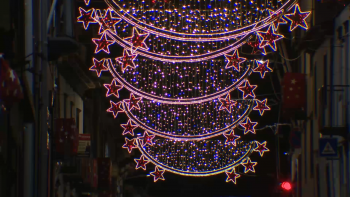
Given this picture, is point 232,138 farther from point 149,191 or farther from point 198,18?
point 149,191

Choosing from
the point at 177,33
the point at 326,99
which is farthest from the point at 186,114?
the point at 177,33

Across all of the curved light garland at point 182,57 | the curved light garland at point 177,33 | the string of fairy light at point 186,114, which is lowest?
the string of fairy light at point 186,114

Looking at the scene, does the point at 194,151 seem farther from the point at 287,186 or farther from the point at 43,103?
the point at 43,103

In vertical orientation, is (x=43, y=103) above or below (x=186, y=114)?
above

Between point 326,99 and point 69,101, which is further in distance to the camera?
point 69,101

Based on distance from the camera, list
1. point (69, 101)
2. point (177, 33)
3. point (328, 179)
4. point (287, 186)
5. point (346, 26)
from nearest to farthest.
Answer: point (177, 33) → point (346, 26) → point (328, 179) → point (69, 101) → point (287, 186)

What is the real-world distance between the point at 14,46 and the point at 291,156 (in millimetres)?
22256

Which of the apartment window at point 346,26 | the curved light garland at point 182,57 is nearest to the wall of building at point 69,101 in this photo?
the curved light garland at point 182,57

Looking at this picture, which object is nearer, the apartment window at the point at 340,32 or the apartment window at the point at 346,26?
the apartment window at the point at 346,26

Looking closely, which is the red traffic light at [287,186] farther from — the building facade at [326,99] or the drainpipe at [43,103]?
the drainpipe at [43,103]

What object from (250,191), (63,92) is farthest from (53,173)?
(250,191)

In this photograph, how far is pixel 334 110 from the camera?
72.8 feet

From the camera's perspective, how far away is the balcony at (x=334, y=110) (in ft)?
64.4

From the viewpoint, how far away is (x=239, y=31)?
16156mm
